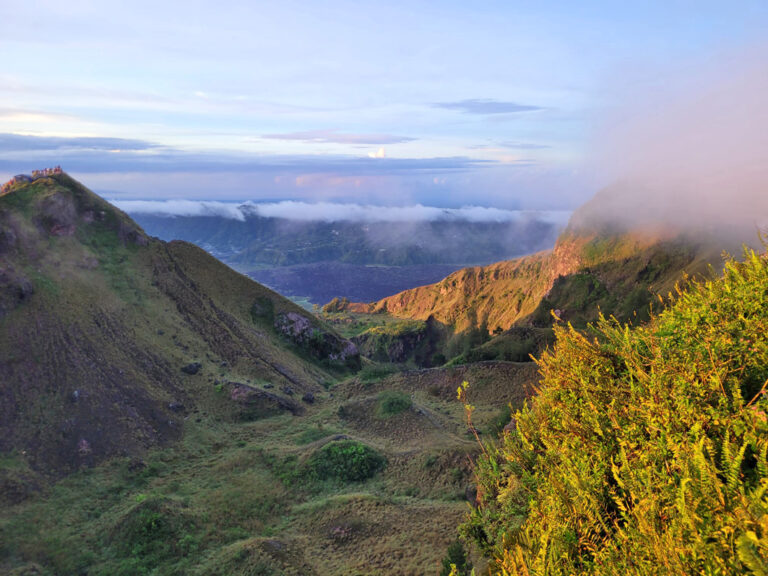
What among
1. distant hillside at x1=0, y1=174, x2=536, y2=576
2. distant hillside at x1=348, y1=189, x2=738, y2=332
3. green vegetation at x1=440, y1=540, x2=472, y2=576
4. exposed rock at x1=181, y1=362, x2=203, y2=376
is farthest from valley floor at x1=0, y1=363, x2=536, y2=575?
distant hillside at x1=348, y1=189, x2=738, y2=332

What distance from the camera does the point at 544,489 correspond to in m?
8.86

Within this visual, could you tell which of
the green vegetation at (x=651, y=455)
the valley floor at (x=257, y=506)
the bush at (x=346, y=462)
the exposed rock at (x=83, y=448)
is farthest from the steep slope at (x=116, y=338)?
the green vegetation at (x=651, y=455)

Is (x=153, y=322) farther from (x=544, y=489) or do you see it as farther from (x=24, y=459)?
(x=544, y=489)

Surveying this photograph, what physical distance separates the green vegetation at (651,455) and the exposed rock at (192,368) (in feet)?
102

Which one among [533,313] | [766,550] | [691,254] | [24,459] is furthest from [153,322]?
[691,254]

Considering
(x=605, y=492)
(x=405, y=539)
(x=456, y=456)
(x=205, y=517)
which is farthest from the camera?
(x=456, y=456)

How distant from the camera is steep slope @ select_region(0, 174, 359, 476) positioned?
27641mm

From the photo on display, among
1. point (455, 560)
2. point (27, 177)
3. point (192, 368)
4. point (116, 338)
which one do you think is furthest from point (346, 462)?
point (27, 177)

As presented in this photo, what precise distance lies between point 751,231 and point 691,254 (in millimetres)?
6780

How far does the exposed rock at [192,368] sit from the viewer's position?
3647cm

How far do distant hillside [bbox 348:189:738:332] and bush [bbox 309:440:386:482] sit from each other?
109 feet

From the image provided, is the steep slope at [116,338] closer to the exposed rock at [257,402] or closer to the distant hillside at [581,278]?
the exposed rock at [257,402]

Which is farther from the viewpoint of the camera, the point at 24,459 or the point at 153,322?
the point at 153,322

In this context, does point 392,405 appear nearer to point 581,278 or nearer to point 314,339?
point 314,339
